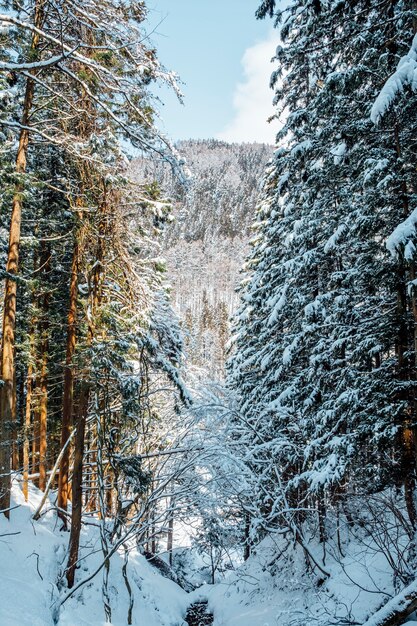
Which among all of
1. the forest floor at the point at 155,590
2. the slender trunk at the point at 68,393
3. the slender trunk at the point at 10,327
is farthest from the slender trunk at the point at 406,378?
the slender trunk at the point at 68,393

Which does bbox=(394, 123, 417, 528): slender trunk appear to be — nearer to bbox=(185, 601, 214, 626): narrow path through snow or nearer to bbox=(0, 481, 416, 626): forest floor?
bbox=(0, 481, 416, 626): forest floor

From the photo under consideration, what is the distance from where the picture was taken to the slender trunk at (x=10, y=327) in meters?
8.66

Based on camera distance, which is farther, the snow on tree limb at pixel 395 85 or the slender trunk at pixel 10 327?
the slender trunk at pixel 10 327

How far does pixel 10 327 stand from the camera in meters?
9.12

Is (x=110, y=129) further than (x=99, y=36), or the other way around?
(x=110, y=129)

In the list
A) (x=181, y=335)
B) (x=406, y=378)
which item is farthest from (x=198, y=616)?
(x=406, y=378)

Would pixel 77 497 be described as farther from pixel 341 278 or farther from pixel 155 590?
pixel 341 278

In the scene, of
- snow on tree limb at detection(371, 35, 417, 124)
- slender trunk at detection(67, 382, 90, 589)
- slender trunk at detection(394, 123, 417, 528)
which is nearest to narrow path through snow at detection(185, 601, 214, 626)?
slender trunk at detection(67, 382, 90, 589)

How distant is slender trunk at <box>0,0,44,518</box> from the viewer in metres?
8.66

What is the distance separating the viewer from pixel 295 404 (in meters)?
12.5

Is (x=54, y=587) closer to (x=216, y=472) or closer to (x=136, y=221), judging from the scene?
(x=216, y=472)

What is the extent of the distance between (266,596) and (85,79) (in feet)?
46.1

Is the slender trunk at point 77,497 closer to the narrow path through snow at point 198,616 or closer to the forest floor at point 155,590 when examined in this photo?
the forest floor at point 155,590

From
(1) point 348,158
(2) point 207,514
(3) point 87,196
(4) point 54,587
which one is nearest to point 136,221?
(3) point 87,196
